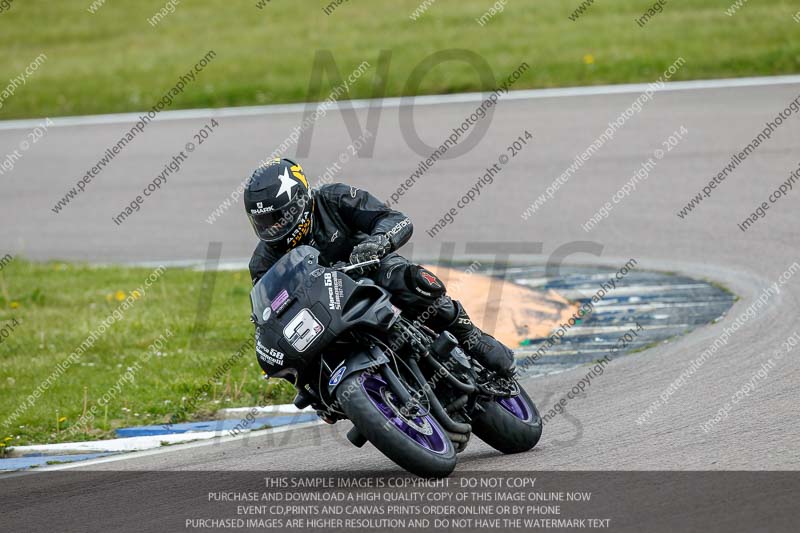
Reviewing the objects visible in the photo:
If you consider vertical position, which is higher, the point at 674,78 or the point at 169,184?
the point at 674,78

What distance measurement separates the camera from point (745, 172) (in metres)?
13.5

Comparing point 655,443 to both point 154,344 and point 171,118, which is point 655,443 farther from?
point 171,118

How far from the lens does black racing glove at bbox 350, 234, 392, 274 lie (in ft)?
20.6

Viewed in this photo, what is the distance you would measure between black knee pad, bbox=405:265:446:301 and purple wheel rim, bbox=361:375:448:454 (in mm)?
719

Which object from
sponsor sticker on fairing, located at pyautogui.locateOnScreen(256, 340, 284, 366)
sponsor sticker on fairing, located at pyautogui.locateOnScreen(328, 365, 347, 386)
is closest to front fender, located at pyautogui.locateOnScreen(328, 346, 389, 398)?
sponsor sticker on fairing, located at pyautogui.locateOnScreen(328, 365, 347, 386)

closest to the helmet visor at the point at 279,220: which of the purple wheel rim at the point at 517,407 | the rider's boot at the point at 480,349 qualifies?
the rider's boot at the point at 480,349

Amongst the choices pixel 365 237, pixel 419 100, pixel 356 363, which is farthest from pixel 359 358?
pixel 419 100

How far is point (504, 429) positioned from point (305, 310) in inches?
60.5

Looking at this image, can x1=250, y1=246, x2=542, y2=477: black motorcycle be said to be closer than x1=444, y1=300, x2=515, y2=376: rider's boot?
Yes

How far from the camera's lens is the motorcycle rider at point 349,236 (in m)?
6.32

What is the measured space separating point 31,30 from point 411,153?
16.0 metres

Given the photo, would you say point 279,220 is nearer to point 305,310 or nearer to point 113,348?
point 305,310

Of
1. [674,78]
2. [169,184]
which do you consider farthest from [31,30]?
[674,78]

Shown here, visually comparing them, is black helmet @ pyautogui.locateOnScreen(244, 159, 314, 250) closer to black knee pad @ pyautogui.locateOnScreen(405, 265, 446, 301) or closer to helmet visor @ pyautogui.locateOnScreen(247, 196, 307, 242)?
helmet visor @ pyautogui.locateOnScreen(247, 196, 307, 242)
